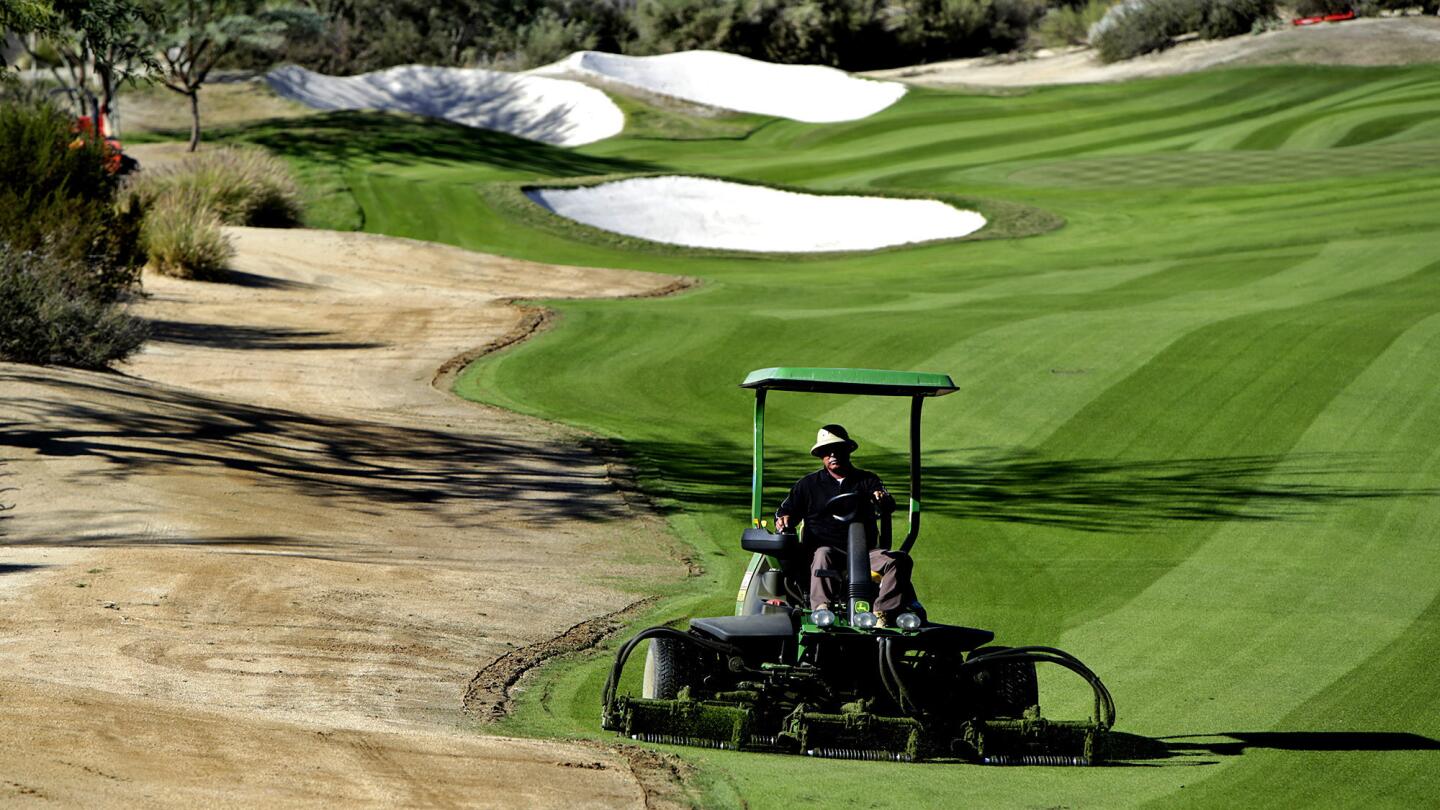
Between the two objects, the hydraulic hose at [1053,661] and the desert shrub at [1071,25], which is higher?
the desert shrub at [1071,25]

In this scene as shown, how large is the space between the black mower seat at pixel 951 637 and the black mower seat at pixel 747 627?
0.76 meters

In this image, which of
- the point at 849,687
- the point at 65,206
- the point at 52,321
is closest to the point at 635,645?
the point at 849,687

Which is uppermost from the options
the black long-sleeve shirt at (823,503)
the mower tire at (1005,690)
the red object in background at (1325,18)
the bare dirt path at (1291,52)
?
the red object in background at (1325,18)

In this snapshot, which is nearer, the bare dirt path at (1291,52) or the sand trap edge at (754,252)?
the sand trap edge at (754,252)

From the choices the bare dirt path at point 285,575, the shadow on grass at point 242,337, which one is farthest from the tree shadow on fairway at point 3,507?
the shadow on grass at point 242,337

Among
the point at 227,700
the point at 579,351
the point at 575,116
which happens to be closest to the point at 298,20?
the point at 575,116

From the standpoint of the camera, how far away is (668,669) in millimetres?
9664

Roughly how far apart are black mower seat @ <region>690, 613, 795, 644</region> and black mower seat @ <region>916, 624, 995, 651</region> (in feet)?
2.50

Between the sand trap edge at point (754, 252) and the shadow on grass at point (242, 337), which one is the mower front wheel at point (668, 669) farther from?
the sand trap edge at point (754, 252)

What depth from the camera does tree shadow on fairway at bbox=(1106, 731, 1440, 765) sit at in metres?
9.44

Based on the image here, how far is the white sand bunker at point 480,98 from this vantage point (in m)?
63.1

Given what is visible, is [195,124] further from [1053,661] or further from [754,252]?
[1053,661]

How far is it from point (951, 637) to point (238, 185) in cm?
3205

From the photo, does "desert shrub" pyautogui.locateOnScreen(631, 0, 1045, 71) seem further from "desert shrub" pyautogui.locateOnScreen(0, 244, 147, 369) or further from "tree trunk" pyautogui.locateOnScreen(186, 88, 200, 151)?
"desert shrub" pyautogui.locateOnScreen(0, 244, 147, 369)
